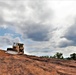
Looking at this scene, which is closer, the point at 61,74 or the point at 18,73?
the point at 18,73

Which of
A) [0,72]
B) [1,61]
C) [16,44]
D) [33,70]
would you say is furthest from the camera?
[16,44]

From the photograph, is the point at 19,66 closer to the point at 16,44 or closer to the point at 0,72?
the point at 0,72

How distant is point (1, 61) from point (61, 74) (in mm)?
4896

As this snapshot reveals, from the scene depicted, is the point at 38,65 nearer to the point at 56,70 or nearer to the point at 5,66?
the point at 56,70

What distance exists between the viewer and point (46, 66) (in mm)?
17453

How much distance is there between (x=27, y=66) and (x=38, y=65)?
46.2 inches

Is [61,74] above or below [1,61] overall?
below

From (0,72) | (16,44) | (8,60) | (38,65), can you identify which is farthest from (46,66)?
(16,44)

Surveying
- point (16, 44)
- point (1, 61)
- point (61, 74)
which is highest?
point (16, 44)

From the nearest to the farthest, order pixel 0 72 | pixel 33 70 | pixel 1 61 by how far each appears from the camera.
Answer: pixel 0 72, pixel 33 70, pixel 1 61

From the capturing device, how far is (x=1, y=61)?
675 inches

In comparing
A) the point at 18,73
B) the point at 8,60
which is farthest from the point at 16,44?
the point at 18,73

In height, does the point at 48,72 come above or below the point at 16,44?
below

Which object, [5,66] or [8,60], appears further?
[8,60]
